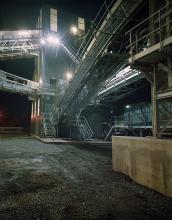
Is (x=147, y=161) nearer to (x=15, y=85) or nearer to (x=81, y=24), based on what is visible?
(x=15, y=85)

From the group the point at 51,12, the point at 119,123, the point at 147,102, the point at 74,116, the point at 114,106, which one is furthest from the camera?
the point at 51,12

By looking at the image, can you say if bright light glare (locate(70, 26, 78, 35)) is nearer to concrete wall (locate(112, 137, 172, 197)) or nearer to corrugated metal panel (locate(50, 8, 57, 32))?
corrugated metal panel (locate(50, 8, 57, 32))

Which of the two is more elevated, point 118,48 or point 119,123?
point 118,48

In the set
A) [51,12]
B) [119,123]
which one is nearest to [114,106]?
[119,123]

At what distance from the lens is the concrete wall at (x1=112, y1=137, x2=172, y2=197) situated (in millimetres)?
5020

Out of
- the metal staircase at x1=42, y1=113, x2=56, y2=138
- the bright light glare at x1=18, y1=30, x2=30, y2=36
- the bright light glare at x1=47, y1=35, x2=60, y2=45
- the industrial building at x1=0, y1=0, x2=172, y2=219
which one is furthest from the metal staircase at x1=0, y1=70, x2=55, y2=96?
the bright light glare at x1=47, y1=35, x2=60, y2=45

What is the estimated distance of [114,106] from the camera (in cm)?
2580

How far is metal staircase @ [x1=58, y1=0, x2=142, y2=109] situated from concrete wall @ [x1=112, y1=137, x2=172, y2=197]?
664cm

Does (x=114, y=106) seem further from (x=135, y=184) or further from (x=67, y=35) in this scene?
(x=135, y=184)

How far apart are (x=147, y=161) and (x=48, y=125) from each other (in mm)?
18256

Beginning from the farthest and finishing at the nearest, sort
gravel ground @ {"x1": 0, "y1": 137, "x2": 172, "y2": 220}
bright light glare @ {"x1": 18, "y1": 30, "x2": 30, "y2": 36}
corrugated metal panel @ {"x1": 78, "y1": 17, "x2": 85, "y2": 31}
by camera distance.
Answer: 1. corrugated metal panel @ {"x1": 78, "y1": 17, "x2": 85, "y2": 31}
2. bright light glare @ {"x1": 18, "y1": 30, "x2": 30, "y2": 36}
3. gravel ground @ {"x1": 0, "y1": 137, "x2": 172, "y2": 220}

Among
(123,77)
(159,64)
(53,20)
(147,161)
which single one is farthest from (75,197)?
(53,20)

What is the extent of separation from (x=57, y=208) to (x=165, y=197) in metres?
2.66

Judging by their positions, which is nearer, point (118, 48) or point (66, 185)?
point (66, 185)
